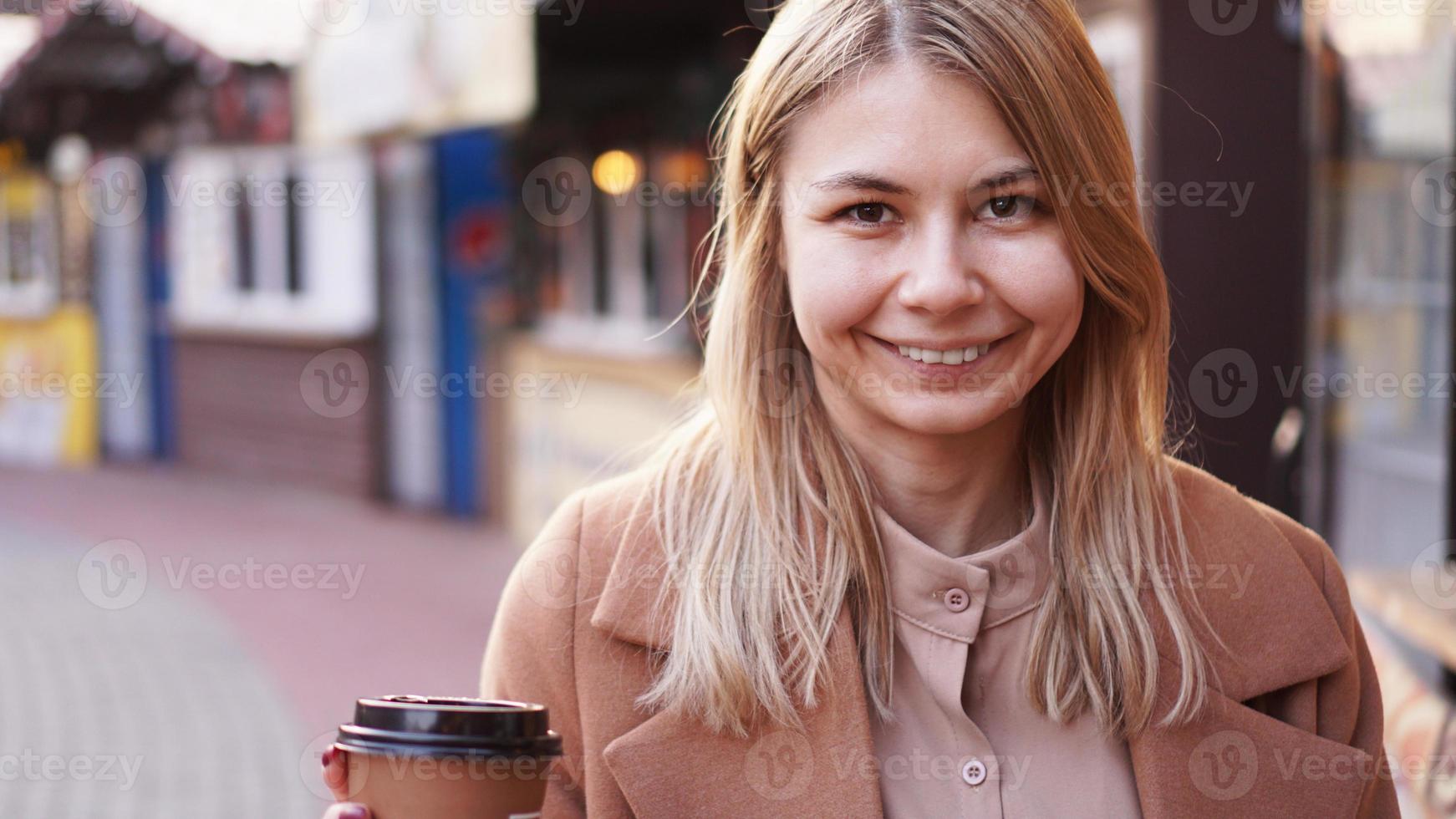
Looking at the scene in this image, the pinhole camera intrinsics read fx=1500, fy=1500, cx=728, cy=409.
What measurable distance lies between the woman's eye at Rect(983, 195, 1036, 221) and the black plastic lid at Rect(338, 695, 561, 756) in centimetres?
79

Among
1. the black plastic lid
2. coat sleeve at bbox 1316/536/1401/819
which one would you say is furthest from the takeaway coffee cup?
coat sleeve at bbox 1316/536/1401/819

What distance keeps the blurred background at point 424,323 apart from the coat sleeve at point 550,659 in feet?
6.98

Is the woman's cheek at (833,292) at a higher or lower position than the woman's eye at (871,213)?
lower

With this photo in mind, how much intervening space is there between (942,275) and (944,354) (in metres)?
0.12

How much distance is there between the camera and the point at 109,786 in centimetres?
580

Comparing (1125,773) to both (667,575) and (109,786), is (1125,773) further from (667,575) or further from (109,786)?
(109,786)

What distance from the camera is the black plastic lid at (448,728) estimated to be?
1421 millimetres

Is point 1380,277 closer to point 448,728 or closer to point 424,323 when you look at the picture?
point 448,728

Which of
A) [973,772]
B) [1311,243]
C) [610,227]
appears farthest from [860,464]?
[610,227]

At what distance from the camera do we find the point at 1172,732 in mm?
1915

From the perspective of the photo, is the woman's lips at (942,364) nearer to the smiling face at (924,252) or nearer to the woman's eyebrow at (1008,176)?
the smiling face at (924,252)

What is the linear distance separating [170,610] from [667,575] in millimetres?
8076

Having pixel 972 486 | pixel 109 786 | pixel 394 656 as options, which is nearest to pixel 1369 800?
pixel 972 486

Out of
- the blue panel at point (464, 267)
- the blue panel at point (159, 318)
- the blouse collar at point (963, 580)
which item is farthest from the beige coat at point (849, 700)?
the blue panel at point (159, 318)
